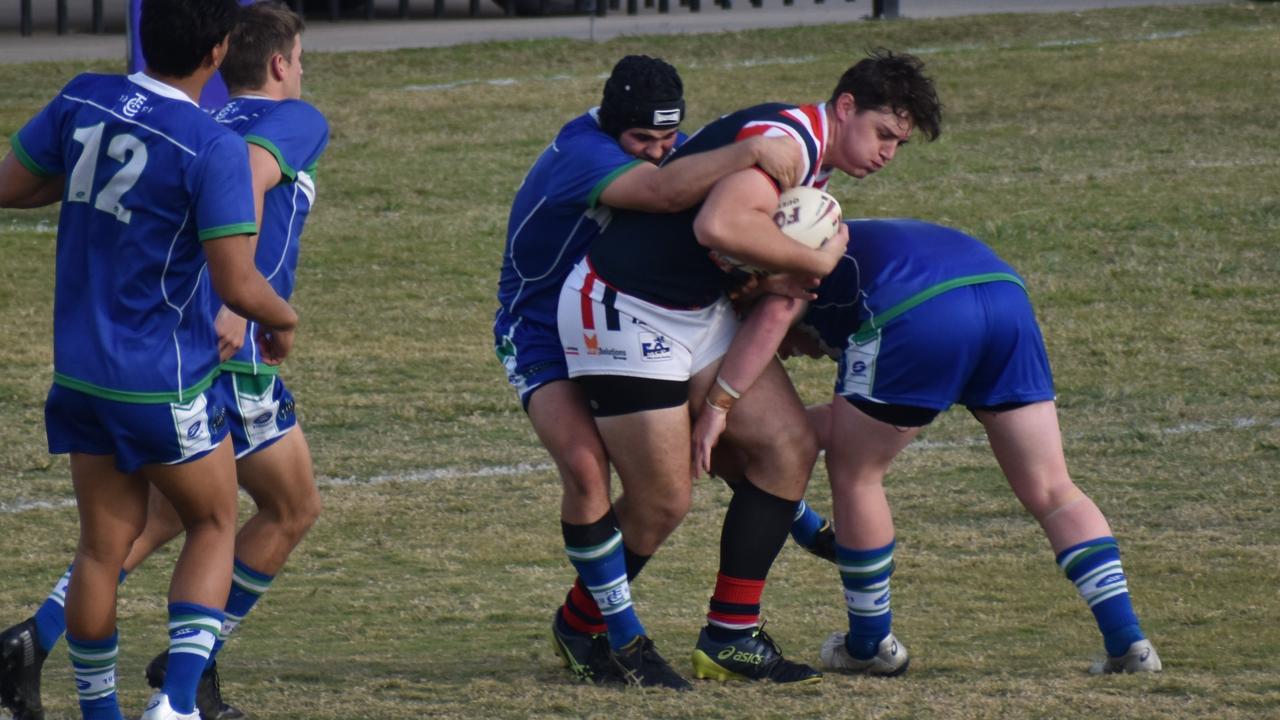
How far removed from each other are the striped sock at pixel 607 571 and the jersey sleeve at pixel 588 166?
2.88ft

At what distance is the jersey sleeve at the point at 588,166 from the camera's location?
5016 mm

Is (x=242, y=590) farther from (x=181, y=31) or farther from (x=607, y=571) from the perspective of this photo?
(x=181, y=31)

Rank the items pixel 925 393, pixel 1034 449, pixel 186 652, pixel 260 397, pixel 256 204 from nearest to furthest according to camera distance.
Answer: pixel 186 652 < pixel 256 204 < pixel 260 397 < pixel 925 393 < pixel 1034 449

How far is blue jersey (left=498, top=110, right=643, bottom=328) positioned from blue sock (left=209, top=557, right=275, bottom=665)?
1035mm

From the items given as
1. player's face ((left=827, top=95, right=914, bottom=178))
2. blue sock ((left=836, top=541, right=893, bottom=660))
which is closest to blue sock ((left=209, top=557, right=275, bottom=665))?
blue sock ((left=836, top=541, right=893, bottom=660))

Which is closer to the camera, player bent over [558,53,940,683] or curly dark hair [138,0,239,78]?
curly dark hair [138,0,239,78]

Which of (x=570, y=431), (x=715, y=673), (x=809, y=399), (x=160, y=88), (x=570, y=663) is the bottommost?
(x=809, y=399)

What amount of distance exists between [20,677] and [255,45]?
1743 millimetres

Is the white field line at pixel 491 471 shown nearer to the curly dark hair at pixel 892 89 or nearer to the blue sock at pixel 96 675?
the blue sock at pixel 96 675

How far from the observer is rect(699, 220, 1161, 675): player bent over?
5.05 meters

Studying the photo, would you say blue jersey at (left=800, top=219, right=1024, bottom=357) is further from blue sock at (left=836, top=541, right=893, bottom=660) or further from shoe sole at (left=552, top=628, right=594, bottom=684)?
shoe sole at (left=552, top=628, right=594, bottom=684)

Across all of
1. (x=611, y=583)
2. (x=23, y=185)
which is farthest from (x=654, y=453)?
(x=23, y=185)

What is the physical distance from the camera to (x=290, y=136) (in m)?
4.86

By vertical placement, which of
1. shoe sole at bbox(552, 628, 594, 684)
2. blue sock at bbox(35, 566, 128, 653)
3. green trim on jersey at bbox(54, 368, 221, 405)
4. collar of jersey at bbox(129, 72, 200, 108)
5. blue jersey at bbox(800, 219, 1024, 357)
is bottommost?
shoe sole at bbox(552, 628, 594, 684)
